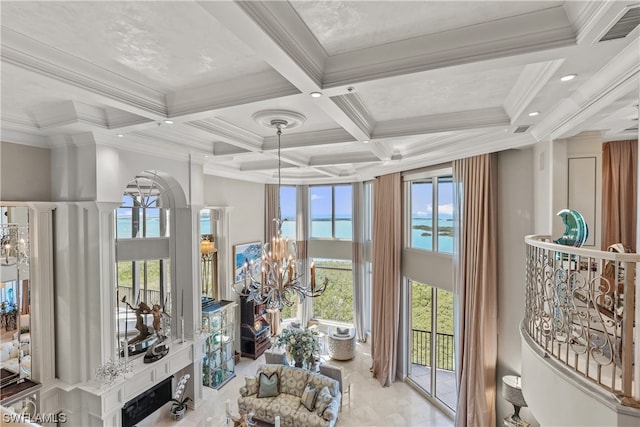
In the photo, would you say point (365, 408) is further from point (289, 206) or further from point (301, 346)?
point (289, 206)

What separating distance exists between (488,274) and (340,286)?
13.8 feet

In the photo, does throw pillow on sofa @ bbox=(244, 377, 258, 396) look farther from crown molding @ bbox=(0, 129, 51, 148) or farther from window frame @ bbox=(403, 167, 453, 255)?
crown molding @ bbox=(0, 129, 51, 148)

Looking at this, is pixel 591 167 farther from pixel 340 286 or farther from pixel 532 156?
pixel 340 286

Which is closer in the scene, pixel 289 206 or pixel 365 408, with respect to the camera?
pixel 365 408

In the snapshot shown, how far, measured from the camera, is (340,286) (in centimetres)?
770

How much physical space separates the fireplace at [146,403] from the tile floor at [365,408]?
0.31 meters

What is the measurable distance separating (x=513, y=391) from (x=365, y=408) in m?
2.49

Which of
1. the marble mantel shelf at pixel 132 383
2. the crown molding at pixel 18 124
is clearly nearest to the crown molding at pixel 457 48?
the crown molding at pixel 18 124

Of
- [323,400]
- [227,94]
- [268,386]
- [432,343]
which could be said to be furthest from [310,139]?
[432,343]

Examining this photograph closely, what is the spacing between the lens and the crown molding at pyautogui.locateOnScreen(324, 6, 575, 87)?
Answer: 160 centimetres

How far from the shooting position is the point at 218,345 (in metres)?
5.57

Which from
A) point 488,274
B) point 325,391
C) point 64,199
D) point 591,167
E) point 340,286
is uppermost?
point 591,167

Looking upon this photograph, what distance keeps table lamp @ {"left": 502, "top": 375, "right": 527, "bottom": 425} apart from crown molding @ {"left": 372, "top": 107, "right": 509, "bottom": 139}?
116 inches

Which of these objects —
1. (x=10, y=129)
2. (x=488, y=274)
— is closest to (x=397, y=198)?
(x=488, y=274)
